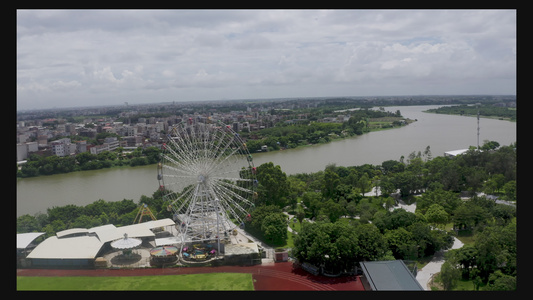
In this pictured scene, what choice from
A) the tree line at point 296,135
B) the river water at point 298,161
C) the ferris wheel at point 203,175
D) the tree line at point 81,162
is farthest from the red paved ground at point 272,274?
the tree line at point 296,135

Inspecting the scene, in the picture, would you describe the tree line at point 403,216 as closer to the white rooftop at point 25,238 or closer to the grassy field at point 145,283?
the grassy field at point 145,283

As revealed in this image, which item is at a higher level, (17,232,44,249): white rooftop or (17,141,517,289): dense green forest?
(17,141,517,289): dense green forest

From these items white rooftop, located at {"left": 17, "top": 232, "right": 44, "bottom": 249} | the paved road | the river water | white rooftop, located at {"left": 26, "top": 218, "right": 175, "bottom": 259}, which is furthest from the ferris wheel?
the river water

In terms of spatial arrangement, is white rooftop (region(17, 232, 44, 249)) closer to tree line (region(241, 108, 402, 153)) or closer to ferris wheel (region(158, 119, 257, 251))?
ferris wheel (region(158, 119, 257, 251))

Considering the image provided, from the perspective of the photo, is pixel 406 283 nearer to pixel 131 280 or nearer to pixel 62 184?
pixel 131 280

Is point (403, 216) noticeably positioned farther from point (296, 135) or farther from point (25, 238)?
point (296, 135)

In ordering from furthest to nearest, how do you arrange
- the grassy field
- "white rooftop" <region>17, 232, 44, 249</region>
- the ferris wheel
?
the ferris wheel < "white rooftop" <region>17, 232, 44, 249</region> < the grassy field
